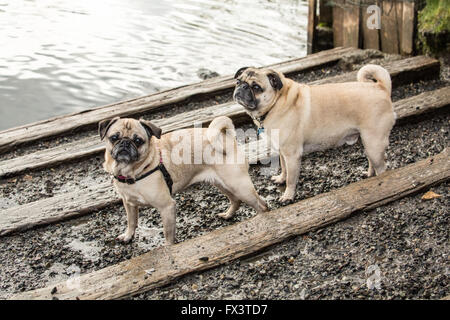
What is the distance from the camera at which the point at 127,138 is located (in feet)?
13.5

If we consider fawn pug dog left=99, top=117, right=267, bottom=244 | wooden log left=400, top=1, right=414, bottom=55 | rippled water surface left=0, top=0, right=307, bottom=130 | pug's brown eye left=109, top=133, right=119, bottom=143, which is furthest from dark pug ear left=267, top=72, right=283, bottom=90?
rippled water surface left=0, top=0, right=307, bottom=130

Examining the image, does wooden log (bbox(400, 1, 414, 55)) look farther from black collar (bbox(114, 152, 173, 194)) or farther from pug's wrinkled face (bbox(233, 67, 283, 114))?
black collar (bbox(114, 152, 173, 194))

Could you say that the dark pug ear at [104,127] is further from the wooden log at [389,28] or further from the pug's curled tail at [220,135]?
the wooden log at [389,28]

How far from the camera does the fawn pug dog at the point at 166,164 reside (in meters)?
4.18

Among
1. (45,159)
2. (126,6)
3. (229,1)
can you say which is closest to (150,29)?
(126,6)

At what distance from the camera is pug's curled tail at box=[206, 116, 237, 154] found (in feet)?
14.5

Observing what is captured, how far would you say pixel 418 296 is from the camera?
3678 millimetres

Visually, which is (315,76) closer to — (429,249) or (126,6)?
(429,249)

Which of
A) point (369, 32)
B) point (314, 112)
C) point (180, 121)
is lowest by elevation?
point (180, 121)

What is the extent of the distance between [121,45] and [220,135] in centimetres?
730

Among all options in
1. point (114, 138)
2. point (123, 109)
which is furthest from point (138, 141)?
point (123, 109)

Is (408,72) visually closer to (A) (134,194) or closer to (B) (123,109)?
(B) (123,109)

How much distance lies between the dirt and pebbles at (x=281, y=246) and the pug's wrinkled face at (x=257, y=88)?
1.06 m

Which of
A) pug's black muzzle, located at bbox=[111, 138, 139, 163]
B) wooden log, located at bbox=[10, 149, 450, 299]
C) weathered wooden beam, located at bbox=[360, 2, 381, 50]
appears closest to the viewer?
wooden log, located at bbox=[10, 149, 450, 299]
